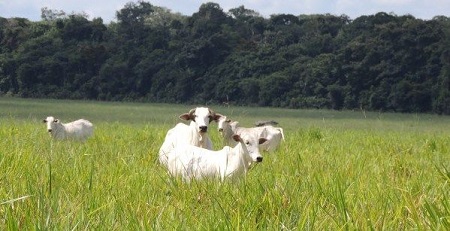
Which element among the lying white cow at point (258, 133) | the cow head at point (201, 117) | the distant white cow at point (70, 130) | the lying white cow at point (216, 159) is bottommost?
the distant white cow at point (70, 130)

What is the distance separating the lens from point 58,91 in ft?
128

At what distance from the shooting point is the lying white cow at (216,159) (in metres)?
4.82

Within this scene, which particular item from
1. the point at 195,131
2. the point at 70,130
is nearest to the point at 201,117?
the point at 195,131

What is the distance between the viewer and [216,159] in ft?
16.3

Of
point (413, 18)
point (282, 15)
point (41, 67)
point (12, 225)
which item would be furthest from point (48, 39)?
point (12, 225)

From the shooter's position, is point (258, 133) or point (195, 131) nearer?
point (195, 131)

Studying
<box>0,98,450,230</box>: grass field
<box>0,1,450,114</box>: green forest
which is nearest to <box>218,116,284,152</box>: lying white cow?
<box>0,98,450,230</box>: grass field

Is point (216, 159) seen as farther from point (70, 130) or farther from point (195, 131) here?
point (70, 130)

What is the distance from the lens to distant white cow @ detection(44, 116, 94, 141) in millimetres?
10016

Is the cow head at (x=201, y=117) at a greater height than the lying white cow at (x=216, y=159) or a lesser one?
greater

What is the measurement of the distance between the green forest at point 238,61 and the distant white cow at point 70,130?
79.6 ft

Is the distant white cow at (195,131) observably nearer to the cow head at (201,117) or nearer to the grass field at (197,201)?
the cow head at (201,117)

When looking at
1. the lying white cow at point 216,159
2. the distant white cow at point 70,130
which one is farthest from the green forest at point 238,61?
the lying white cow at point 216,159

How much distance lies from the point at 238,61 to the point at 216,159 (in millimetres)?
34916
